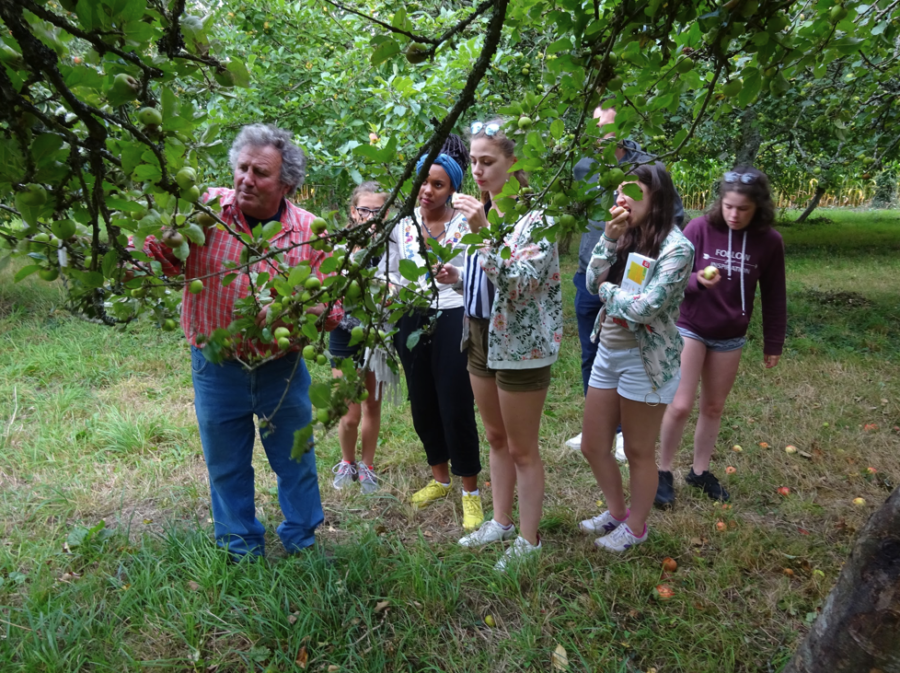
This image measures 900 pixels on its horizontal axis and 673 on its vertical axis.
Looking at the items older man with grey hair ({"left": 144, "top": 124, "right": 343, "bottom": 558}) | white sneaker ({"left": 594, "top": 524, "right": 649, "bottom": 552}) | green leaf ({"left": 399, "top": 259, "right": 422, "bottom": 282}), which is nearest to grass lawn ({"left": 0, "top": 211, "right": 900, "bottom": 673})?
white sneaker ({"left": 594, "top": 524, "right": 649, "bottom": 552})

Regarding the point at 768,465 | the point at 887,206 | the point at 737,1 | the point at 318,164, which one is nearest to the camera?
the point at 737,1

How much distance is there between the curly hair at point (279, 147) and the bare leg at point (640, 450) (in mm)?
1715

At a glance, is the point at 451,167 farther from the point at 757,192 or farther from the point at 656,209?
the point at 757,192

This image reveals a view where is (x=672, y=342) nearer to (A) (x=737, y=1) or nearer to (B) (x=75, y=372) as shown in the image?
(A) (x=737, y=1)

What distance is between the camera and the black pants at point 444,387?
114 inches

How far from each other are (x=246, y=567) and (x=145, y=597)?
1.38 ft

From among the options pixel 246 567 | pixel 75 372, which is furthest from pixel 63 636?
pixel 75 372

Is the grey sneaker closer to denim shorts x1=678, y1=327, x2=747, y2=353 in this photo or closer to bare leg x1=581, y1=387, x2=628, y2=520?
bare leg x1=581, y1=387, x2=628, y2=520

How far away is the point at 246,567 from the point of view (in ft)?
8.39

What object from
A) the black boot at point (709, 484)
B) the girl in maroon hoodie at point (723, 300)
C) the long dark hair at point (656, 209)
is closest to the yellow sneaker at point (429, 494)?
the girl in maroon hoodie at point (723, 300)

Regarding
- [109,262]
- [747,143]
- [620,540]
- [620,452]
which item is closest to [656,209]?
[620,540]

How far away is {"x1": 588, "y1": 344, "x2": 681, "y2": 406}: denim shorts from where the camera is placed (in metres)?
2.40

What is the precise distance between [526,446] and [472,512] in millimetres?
761

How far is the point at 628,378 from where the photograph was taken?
8.03 feet
